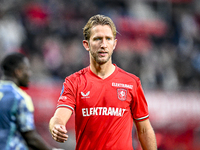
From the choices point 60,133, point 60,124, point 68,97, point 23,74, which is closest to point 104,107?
point 68,97

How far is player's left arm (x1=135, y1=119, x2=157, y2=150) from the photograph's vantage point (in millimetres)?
3252

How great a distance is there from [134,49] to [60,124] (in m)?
7.50

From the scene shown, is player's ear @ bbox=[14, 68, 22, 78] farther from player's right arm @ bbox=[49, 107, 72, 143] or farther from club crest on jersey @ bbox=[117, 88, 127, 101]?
club crest on jersey @ bbox=[117, 88, 127, 101]

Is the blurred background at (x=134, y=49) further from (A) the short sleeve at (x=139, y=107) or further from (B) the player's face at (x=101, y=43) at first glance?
(B) the player's face at (x=101, y=43)

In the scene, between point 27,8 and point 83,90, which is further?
point 27,8

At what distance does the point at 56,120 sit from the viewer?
2945mm

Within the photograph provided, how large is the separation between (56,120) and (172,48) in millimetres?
8202

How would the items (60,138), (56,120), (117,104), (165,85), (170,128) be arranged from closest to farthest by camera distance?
(60,138) → (56,120) → (117,104) → (170,128) → (165,85)

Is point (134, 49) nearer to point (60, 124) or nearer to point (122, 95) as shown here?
point (122, 95)

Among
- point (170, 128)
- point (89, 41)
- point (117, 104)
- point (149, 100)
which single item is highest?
point (89, 41)

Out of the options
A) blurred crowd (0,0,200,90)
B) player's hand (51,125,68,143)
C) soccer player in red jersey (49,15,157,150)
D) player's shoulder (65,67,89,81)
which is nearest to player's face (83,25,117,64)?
soccer player in red jersey (49,15,157,150)

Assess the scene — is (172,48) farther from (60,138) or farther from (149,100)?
(60,138)

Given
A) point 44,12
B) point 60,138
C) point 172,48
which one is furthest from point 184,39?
point 60,138

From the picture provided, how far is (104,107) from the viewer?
3152 millimetres
